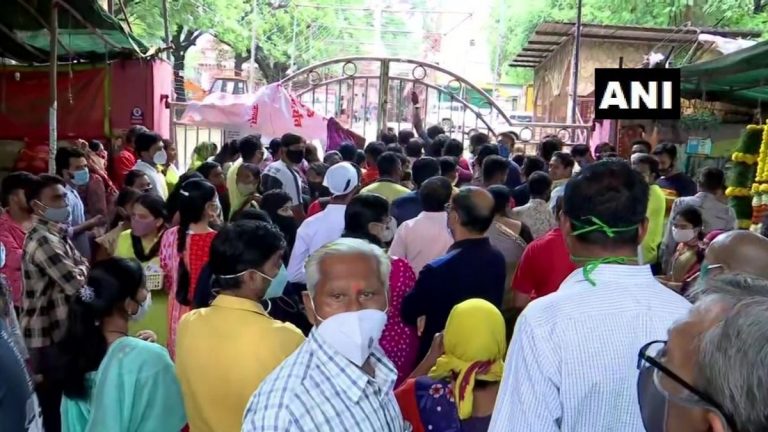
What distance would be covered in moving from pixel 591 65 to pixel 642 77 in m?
12.5

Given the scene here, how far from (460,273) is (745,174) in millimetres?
2645

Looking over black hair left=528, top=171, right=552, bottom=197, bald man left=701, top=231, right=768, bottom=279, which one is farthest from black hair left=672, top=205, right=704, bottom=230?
bald man left=701, top=231, right=768, bottom=279

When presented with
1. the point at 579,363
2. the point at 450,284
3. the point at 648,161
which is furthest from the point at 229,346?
the point at 648,161

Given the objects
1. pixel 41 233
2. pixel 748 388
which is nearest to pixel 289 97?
pixel 41 233

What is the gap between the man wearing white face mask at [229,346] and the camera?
8.30 ft

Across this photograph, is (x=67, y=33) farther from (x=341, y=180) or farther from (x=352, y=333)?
(x=352, y=333)

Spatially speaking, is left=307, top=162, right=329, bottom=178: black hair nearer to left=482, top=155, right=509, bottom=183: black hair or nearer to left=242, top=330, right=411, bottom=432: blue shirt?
left=482, top=155, right=509, bottom=183: black hair

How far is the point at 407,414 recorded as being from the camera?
2.75 metres

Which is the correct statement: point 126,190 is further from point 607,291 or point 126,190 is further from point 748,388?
point 748,388

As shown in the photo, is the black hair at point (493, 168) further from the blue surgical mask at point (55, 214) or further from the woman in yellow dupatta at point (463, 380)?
the woman in yellow dupatta at point (463, 380)

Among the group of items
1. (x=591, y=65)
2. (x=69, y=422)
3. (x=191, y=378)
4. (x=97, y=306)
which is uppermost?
(x=591, y=65)

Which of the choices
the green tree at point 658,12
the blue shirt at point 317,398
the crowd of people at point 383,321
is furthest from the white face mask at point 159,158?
the green tree at point 658,12

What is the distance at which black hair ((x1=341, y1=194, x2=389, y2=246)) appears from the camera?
398 cm

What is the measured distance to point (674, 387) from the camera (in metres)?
1.33
